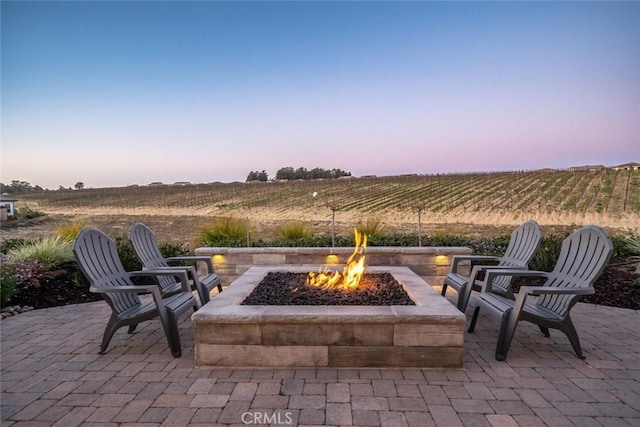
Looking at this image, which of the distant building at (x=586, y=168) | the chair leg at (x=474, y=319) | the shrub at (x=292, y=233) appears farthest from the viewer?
the distant building at (x=586, y=168)

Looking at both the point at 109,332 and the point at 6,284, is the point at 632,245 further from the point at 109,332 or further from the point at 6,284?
the point at 6,284

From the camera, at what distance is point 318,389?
2418 millimetres

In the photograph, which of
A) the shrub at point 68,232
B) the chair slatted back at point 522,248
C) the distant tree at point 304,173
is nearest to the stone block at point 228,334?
the chair slatted back at point 522,248

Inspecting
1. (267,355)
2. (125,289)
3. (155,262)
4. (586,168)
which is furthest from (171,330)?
(586,168)

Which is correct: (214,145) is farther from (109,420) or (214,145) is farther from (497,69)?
(109,420)

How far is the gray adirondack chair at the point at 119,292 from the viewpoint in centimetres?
300

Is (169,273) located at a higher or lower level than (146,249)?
lower

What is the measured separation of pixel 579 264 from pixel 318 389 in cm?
261

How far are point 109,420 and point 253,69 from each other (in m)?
9.19

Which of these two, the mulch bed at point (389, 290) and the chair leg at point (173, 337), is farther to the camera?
the mulch bed at point (389, 290)

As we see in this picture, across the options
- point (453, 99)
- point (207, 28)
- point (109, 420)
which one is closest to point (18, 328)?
point (109, 420)

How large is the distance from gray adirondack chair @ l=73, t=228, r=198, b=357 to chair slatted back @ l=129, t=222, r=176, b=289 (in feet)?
1.02

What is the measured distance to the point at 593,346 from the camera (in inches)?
125

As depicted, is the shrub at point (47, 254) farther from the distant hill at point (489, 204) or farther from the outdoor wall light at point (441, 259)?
the distant hill at point (489, 204)
